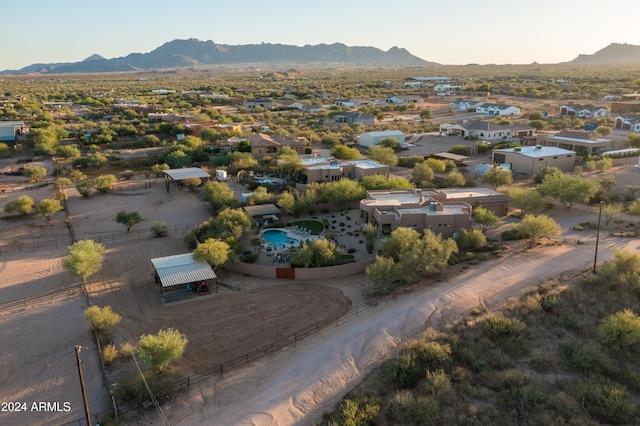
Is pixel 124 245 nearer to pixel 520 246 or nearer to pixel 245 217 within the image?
pixel 245 217

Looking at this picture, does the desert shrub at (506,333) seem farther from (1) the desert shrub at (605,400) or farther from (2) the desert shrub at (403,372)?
(2) the desert shrub at (403,372)

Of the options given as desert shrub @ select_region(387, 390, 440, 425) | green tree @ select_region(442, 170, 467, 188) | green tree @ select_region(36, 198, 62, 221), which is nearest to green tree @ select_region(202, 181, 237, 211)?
green tree @ select_region(36, 198, 62, 221)

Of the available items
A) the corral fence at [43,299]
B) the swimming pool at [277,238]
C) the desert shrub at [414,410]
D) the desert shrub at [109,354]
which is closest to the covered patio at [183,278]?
the corral fence at [43,299]

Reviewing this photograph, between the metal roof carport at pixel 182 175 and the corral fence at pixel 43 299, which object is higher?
the metal roof carport at pixel 182 175

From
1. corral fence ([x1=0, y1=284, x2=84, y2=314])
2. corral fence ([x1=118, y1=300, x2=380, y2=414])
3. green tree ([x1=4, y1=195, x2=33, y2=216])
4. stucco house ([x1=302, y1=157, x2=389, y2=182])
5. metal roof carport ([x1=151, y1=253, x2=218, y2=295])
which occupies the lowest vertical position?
corral fence ([x1=118, y1=300, x2=380, y2=414])

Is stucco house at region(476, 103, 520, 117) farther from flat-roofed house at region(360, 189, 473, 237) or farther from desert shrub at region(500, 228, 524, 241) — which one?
desert shrub at region(500, 228, 524, 241)

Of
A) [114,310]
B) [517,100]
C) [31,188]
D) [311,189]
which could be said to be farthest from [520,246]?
[517,100]
